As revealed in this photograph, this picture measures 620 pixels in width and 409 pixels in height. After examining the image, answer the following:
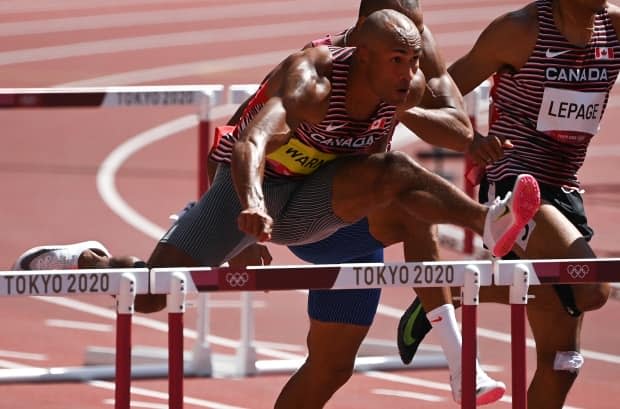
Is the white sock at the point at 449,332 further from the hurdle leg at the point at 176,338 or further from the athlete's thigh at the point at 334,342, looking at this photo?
the hurdle leg at the point at 176,338

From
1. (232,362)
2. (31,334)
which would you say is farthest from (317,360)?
(31,334)

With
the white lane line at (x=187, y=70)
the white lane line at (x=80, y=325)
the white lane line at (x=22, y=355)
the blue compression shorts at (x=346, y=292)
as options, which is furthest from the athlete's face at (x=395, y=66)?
the white lane line at (x=187, y=70)

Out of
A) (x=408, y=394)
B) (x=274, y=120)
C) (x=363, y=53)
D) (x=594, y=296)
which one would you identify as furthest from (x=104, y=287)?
(x=408, y=394)

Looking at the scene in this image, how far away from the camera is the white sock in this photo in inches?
277

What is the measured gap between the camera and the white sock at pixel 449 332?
277 inches

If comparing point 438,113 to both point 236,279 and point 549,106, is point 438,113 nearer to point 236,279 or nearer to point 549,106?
point 549,106

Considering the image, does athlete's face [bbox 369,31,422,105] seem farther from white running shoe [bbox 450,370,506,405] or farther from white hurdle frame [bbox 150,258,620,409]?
white running shoe [bbox 450,370,506,405]

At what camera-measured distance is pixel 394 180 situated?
6496 mm

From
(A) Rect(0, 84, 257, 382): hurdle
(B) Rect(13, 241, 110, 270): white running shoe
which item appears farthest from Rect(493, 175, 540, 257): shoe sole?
(A) Rect(0, 84, 257, 382): hurdle

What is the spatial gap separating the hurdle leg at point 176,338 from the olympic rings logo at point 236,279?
0.48ft

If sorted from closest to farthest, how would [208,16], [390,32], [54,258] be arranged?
[390,32], [54,258], [208,16]

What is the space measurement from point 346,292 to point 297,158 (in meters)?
0.61

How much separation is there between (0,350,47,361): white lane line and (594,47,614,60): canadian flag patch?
13.0ft

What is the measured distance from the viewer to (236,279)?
19.1ft
